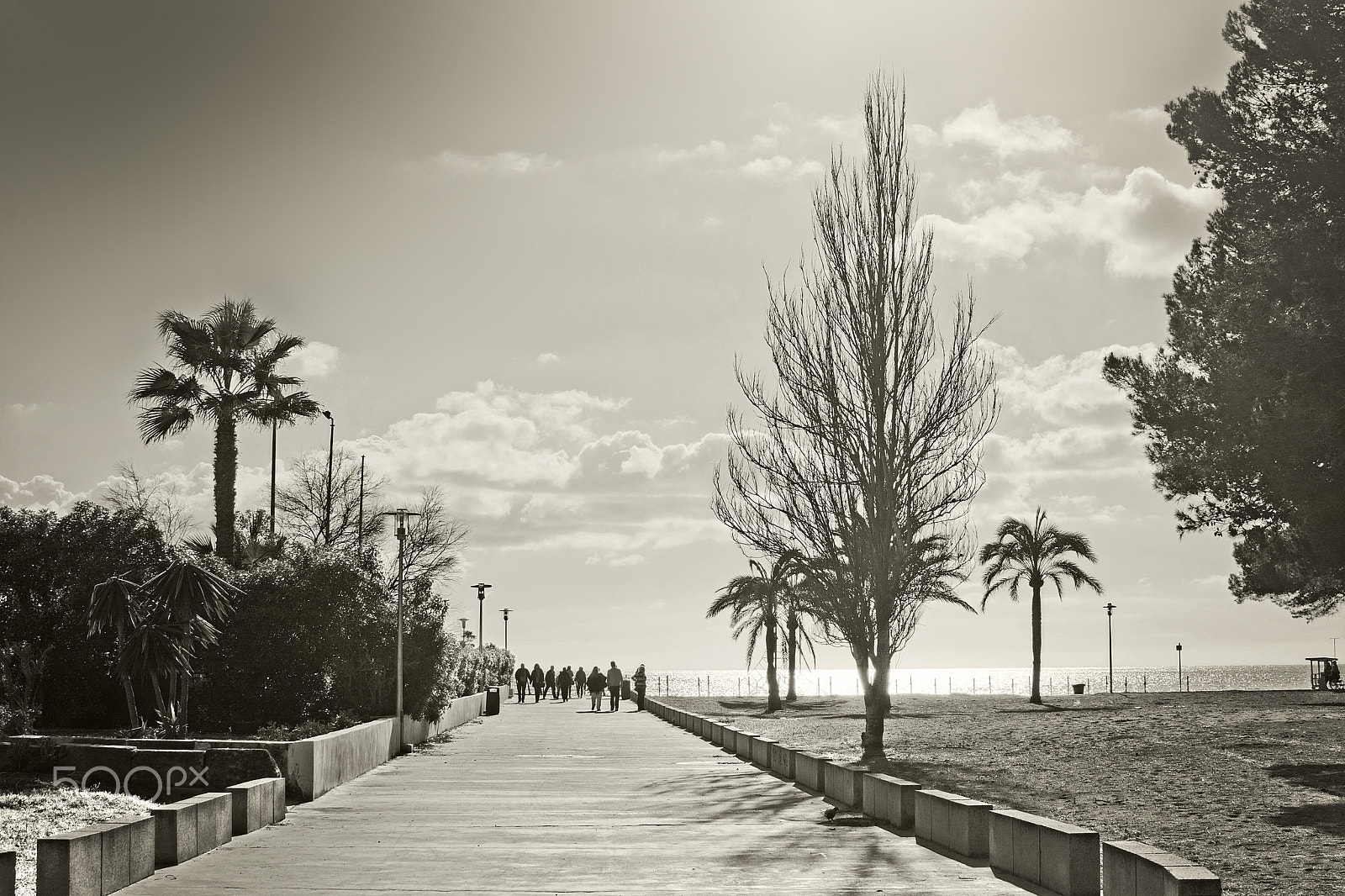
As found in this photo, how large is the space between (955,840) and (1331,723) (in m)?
21.8

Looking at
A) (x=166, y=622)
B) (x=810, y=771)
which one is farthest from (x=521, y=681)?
(x=810, y=771)

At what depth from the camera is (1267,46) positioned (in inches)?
924

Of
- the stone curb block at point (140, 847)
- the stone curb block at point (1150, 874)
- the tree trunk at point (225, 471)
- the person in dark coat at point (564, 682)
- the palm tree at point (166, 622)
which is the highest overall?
the tree trunk at point (225, 471)

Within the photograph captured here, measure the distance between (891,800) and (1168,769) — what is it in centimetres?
854

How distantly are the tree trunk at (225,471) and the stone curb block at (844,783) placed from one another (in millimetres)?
24489

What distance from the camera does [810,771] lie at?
1742 cm

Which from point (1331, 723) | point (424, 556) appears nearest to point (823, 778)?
point (1331, 723)

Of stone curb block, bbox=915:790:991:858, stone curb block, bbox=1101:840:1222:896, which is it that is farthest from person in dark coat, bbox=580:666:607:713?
stone curb block, bbox=1101:840:1222:896

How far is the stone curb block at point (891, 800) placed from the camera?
1303 centimetres

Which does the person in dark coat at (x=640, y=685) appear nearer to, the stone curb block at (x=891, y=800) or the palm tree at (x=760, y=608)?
the palm tree at (x=760, y=608)

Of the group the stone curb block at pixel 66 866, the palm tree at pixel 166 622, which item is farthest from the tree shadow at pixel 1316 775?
the palm tree at pixel 166 622

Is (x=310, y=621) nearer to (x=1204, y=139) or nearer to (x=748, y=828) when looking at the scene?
(x=748, y=828)

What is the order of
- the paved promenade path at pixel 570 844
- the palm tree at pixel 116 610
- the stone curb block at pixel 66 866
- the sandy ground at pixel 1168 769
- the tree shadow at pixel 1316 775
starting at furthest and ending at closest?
the palm tree at pixel 116 610 < the tree shadow at pixel 1316 775 < the sandy ground at pixel 1168 769 < the paved promenade path at pixel 570 844 < the stone curb block at pixel 66 866

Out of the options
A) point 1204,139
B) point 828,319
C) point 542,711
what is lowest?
point 542,711
